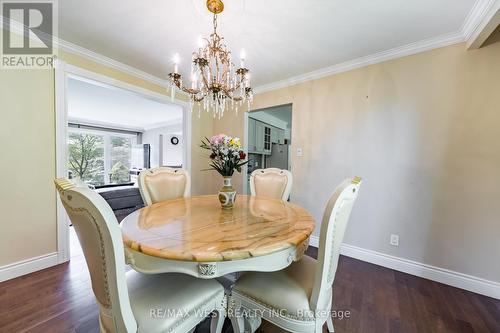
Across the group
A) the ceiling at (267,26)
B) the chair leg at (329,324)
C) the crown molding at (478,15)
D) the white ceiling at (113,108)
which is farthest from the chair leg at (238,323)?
the white ceiling at (113,108)

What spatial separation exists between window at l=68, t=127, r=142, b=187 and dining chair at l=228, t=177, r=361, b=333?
6.88m

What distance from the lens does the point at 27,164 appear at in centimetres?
198

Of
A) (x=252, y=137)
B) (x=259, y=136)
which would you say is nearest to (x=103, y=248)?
(x=252, y=137)

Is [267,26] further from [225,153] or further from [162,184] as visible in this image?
[162,184]

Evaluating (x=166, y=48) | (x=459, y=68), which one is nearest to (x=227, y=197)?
(x=166, y=48)

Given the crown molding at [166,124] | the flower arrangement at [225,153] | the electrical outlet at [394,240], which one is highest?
the crown molding at [166,124]

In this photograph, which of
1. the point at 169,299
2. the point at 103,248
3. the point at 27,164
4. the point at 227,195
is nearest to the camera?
the point at 103,248

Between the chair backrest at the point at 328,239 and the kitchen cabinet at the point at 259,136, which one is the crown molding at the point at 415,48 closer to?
the kitchen cabinet at the point at 259,136

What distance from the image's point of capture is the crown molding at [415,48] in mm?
1524

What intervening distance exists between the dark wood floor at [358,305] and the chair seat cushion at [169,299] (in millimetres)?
565

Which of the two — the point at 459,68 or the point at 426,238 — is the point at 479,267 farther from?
the point at 459,68

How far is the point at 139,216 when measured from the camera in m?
1.36

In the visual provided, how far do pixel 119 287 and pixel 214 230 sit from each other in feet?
1.54

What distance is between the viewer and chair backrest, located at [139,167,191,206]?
1926mm
